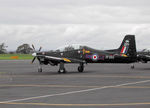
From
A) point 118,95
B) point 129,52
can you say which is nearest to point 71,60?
point 129,52

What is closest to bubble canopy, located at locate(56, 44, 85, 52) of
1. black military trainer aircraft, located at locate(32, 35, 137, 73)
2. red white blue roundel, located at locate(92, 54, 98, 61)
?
black military trainer aircraft, located at locate(32, 35, 137, 73)

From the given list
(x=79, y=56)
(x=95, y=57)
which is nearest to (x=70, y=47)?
(x=79, y=56)

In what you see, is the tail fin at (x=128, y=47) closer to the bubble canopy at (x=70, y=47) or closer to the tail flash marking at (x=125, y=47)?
the tail flash marking at (x=125, y=47)

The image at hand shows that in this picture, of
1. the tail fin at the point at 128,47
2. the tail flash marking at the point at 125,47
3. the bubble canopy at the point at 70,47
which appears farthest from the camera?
the tail flash marking at the point at 125,47

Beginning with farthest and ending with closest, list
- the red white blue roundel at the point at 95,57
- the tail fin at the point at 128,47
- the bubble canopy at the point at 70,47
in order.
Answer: the tail fin at the point at 128,47, the bubble canopy at the point at 70,47, the red white blue roundel at the point at 95,57

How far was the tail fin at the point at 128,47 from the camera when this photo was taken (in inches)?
1117

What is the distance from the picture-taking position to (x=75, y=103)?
34.5ft

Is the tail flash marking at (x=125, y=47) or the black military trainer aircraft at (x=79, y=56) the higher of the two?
the tail flash marking at (x=125, y=47)

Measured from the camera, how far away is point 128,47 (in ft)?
96.0

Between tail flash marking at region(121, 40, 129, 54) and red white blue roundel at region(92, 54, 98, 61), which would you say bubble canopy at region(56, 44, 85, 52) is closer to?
red white blue roundel at region(92, 54, 98, 61)

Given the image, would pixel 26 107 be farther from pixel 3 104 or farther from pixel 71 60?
pixel 71 60

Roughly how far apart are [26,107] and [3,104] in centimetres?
107

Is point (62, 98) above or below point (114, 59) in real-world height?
below

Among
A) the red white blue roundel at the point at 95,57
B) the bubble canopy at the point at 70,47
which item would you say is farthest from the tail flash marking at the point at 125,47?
the bubble canopy at the point at 70,47
